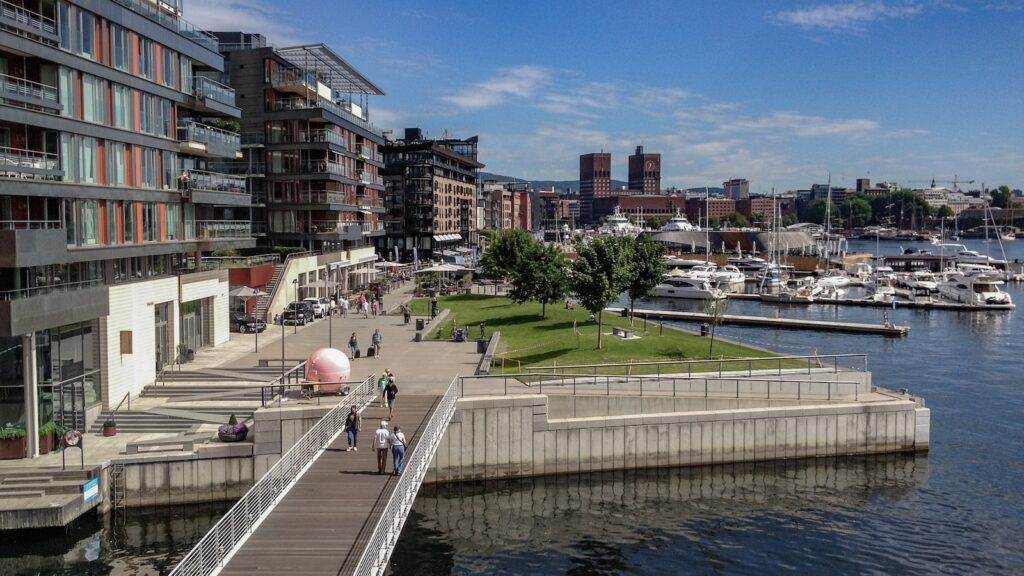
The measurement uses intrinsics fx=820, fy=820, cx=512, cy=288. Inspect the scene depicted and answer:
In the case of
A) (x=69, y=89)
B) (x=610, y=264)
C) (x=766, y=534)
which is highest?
(x=69, y=89)

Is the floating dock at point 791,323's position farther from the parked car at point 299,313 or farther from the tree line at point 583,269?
the parked car at point 299,313

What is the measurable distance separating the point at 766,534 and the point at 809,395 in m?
11.2

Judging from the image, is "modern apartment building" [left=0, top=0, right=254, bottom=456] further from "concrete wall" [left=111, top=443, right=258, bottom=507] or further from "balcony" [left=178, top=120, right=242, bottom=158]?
"concrete wall" [left=111, top=443, right=258, bottom=507]

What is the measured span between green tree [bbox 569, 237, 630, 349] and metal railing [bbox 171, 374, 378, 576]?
19.0 meters

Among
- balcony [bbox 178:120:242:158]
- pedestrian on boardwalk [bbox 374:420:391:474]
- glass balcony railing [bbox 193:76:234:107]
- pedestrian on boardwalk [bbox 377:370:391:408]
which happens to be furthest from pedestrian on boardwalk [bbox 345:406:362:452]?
glass balcony railing [bbox 193:76:234:107]

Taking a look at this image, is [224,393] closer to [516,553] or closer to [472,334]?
[516,553]

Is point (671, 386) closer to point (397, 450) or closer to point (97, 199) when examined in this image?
point (397, 450)

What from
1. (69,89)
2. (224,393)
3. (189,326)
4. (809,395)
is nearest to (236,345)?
(189,326)

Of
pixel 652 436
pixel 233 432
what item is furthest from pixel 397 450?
pixel 652 436

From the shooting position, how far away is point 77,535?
26.2 metres

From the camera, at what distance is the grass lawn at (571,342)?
4188 cm

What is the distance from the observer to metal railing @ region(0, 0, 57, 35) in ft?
95.4

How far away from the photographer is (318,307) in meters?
62.1

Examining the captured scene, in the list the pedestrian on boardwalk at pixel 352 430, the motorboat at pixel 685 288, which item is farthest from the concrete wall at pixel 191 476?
the motorboat at pixel 685 288
